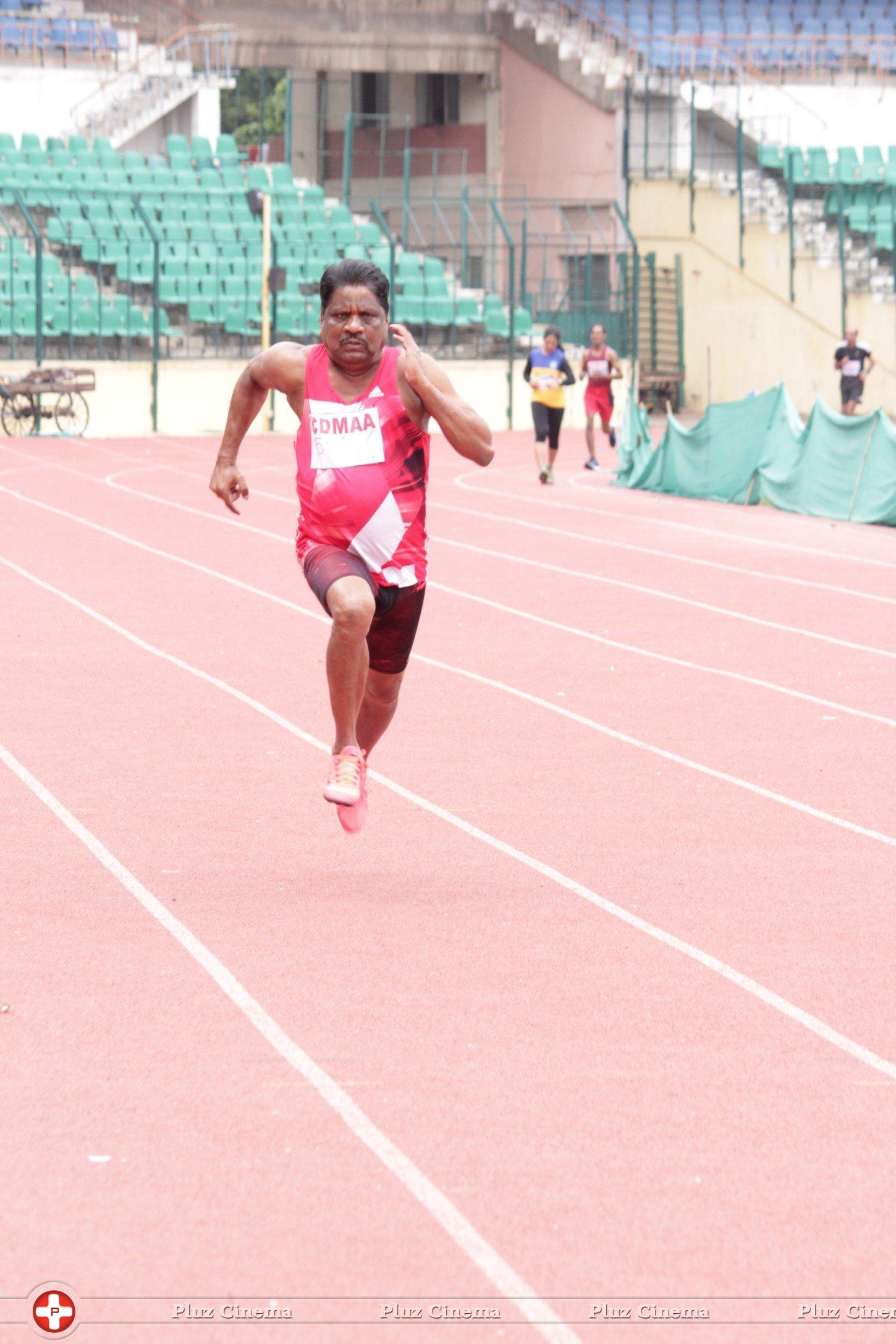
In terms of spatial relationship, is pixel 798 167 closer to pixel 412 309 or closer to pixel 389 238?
pixel 389 238

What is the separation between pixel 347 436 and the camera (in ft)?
20.6

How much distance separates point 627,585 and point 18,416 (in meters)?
17.0

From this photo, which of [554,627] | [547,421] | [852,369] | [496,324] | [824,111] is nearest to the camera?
[554,627]

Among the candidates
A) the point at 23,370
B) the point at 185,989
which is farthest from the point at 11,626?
the point at 23,370

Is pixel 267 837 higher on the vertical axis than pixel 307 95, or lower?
lower

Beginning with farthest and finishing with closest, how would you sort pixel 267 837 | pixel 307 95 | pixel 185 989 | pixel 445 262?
pixel 307 95 < pixel 445 262 < pixel 267 837 < pixel 185 989

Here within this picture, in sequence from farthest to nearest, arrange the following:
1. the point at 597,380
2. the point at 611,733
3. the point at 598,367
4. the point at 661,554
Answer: the point at 597,380, the point at 598,367, the point at 661,554, the point at 611,733

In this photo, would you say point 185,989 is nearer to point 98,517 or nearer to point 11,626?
point 11,626

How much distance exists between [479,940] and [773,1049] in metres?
1.22

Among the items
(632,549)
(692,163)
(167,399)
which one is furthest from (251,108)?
(632,549)

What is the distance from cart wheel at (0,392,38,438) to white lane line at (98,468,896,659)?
8474mm

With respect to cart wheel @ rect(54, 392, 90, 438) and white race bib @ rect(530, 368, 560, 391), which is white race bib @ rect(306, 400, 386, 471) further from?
cart wheel @ rect(54, 392, 90, 438)

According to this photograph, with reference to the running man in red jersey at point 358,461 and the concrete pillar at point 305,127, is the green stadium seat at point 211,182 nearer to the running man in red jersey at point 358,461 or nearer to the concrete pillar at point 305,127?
the concrete pillar at point 305,127

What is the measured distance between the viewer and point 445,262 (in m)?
40.0
